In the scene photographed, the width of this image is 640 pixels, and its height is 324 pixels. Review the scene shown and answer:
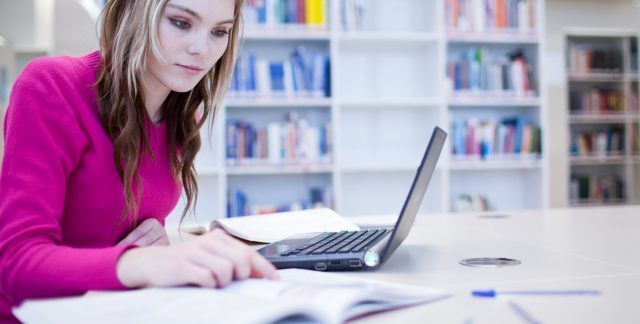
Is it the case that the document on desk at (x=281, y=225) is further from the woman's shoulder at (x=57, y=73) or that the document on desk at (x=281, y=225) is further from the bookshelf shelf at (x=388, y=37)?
the bookshelf shelf at (x=388, y=37)

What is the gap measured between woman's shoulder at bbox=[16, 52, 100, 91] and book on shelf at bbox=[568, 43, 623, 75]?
5.89m

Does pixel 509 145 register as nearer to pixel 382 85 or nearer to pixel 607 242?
pixel 382 85

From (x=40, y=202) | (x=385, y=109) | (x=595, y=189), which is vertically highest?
(x=385, y=109)

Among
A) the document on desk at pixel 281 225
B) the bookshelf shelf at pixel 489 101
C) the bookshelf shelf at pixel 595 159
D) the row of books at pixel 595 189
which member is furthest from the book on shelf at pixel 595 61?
the document on desk at pixel 281 225

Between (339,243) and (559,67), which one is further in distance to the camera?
(559,67)

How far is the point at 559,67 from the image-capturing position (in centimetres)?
585

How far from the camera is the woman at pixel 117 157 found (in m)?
0.67

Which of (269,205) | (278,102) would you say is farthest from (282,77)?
(269,205)

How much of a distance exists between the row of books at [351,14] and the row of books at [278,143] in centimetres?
63

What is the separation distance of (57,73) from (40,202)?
0.26 m

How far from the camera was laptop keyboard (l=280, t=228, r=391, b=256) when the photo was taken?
0.89m

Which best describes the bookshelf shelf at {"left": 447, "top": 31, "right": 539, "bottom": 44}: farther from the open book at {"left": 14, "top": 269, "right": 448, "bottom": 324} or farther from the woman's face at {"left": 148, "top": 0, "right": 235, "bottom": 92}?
the open book at {"left": 14, "top": 269, "right": 448, "bottom": 324}

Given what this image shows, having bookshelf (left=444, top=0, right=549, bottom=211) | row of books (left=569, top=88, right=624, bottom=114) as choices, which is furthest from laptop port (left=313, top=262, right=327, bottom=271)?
row of books (left=569, top=88, right=624, bottom=114)

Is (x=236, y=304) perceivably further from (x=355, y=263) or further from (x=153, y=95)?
(x=153, y=95)
